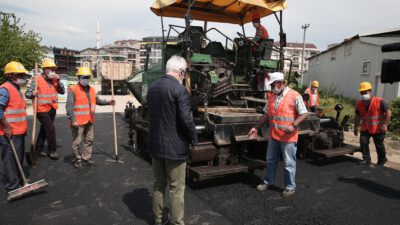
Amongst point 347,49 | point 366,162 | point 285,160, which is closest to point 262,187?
point 285,160

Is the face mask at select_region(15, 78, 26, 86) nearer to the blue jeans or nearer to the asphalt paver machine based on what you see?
the asphalt paver machine

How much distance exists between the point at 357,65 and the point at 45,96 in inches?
589

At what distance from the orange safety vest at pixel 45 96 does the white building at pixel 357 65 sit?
1134 centimetres

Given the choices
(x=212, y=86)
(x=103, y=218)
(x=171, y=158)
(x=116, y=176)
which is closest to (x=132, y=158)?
(x=116, y=176)

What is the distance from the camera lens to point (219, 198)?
407 cm

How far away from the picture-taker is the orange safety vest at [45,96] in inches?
227

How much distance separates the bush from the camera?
8.93m

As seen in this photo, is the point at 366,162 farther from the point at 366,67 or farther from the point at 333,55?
the point at 333,55

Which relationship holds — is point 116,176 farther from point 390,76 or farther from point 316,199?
point 390,76

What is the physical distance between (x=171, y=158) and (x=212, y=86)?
2.60 metres

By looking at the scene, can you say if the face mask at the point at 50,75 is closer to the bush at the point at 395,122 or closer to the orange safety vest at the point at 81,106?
the orange safety vest at the point at 81,106

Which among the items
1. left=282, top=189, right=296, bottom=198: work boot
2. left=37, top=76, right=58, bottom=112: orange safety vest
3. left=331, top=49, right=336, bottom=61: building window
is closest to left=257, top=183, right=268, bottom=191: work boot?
left=282, top=189, right=296, bottom=198: work boot

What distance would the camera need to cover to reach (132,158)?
19.8ft

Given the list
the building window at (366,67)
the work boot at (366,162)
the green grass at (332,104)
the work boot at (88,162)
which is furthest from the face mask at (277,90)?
the building window at (366,67)
